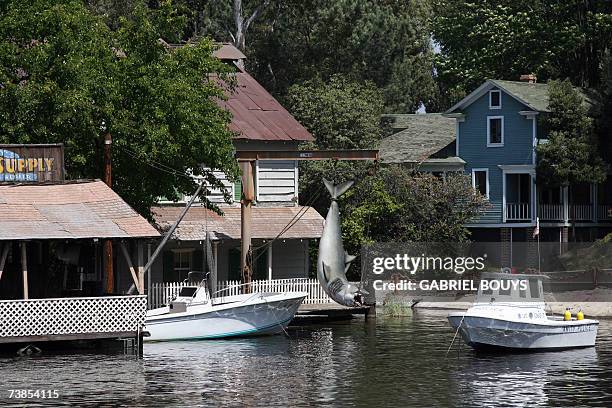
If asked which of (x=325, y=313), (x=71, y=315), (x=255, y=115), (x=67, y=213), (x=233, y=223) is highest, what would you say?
(x=255, y=115)

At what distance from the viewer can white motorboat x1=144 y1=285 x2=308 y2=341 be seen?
45.7m

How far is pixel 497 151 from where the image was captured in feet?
239

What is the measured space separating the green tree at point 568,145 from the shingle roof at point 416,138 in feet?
24.2

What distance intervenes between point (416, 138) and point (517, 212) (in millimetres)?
8550

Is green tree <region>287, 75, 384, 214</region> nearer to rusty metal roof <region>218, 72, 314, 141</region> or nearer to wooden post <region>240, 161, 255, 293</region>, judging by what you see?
rusty metal roof <region>218, 72, 314, 141</region>

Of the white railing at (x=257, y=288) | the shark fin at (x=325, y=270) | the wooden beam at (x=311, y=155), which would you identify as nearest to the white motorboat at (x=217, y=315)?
the white railing at (x=257, y=288)

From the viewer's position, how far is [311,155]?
175 ft

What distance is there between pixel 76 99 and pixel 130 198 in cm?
587

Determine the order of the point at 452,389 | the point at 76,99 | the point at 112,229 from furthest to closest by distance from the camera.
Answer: the point at 76,99 < the point at 112,229 < the point at 452,389

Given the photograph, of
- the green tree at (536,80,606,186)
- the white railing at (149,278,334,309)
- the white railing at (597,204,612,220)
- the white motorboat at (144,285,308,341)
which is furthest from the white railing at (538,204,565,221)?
the white motorboat at (144,285,308,341)

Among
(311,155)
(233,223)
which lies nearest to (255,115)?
(233,223)

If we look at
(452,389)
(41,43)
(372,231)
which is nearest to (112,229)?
(41,43)

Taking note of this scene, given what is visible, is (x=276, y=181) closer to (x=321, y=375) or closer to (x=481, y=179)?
(x=481, y=179)

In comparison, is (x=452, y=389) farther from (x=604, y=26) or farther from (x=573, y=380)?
(x=604, y=26)
